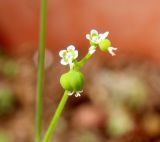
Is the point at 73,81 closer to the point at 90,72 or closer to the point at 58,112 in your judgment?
the point at 58,112

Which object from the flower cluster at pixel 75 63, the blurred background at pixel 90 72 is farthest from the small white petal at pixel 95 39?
the blurred background at pixel 90 72

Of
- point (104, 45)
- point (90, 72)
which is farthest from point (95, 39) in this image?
point (90, 72)

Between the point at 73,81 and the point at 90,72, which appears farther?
the point at 90,72

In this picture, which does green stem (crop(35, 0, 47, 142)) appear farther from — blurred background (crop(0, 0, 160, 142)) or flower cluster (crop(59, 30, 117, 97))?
blurred background (crop(0, 0, 160, 142))

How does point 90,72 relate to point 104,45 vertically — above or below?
above

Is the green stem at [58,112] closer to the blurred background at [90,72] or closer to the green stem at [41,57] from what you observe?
the green stem at [41,57]

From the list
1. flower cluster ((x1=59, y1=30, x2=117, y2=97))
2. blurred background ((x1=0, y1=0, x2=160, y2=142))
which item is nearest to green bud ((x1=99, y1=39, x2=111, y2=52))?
flower cluster ((x1=59, y1=30, x2=117, y2=97))

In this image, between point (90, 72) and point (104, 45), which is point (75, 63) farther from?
point (90, 72)

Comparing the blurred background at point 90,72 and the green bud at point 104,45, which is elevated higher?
the blurred background at point 90,72

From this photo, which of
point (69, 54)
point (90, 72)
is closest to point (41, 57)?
point (69, 54)
